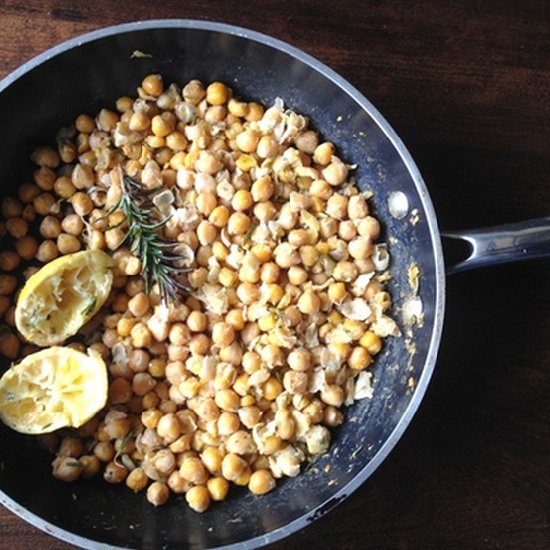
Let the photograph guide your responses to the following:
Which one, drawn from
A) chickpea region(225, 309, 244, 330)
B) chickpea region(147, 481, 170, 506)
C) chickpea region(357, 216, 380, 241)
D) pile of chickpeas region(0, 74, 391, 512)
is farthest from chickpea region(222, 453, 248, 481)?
chickpea region(357, 216, 380, 241)

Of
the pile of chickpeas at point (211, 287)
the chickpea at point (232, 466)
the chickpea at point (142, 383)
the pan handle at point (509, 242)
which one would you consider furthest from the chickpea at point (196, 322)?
the pan handle at point (509, 242)

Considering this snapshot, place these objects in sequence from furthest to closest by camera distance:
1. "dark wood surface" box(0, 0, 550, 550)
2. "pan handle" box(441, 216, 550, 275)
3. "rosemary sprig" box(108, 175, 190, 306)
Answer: "dark wood surface" box(0, 0, 550, 550)
"rosemary sprig" box(108, 175, 190, 306)
"pan handle" box(441, 216, 550, 275)

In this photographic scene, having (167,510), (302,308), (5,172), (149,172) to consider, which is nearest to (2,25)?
(5,172)

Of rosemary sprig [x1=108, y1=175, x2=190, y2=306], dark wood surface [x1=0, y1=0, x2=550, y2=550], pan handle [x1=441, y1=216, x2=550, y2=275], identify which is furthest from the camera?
dark wood surface [x1=0, y1=0, x2=550, y2=550]

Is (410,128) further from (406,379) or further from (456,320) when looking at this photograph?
(406,379)

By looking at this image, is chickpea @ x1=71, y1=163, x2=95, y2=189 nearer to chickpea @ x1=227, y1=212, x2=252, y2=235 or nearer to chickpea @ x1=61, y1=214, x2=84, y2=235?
chickpea @ x1=61, y1=214, x2=84, y2=235

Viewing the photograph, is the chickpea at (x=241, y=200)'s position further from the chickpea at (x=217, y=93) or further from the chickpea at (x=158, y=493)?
the chickpea at (x=158, y=493)

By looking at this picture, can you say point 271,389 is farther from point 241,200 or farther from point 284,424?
point 241,200

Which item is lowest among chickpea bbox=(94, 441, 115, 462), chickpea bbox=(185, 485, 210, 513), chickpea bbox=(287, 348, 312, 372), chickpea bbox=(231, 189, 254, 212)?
chickpea bbox=(185, 485, 210, 513)

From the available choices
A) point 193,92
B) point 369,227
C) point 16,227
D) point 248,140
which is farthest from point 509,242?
point 16,227
